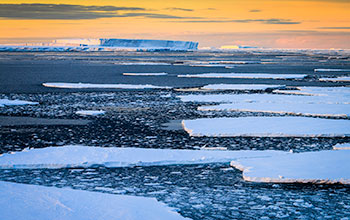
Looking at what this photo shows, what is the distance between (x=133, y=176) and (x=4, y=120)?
4.12 m

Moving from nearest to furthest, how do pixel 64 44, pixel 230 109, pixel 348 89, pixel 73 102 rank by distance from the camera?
1. pixel 230 109
2. pixel 73 102
3. pixel 348 89
4. pixel 64 44

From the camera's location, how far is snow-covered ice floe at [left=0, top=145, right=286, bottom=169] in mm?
4738

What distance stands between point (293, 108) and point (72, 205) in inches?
236

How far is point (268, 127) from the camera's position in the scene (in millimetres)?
6699

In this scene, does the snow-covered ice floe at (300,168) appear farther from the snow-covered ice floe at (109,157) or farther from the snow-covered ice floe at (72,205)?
the snow-covered ice floe at (72,205)

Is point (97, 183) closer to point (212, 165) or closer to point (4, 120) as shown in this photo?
point (212, 165)

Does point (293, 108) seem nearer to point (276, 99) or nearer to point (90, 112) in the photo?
point (276, 99)

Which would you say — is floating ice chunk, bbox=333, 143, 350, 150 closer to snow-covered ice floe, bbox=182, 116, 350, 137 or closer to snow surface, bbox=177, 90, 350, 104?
snow-covered ice floe, bbox=182, 116, 350, 137

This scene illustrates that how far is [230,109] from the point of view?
28.8 feet

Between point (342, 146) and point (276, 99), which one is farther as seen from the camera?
point (276, 99)

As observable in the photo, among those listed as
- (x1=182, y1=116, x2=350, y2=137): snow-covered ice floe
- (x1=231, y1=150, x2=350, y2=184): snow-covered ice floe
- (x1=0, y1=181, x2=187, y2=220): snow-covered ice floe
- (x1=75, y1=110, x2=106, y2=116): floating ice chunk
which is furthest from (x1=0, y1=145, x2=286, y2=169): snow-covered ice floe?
(x1=75, y1=110, x2=106, y2=116): floating ice chunk

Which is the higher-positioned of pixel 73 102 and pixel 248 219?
pixel 73 102

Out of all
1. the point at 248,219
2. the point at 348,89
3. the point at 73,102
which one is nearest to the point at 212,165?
the point at 248,219

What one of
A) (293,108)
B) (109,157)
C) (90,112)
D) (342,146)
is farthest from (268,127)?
(90,112)
